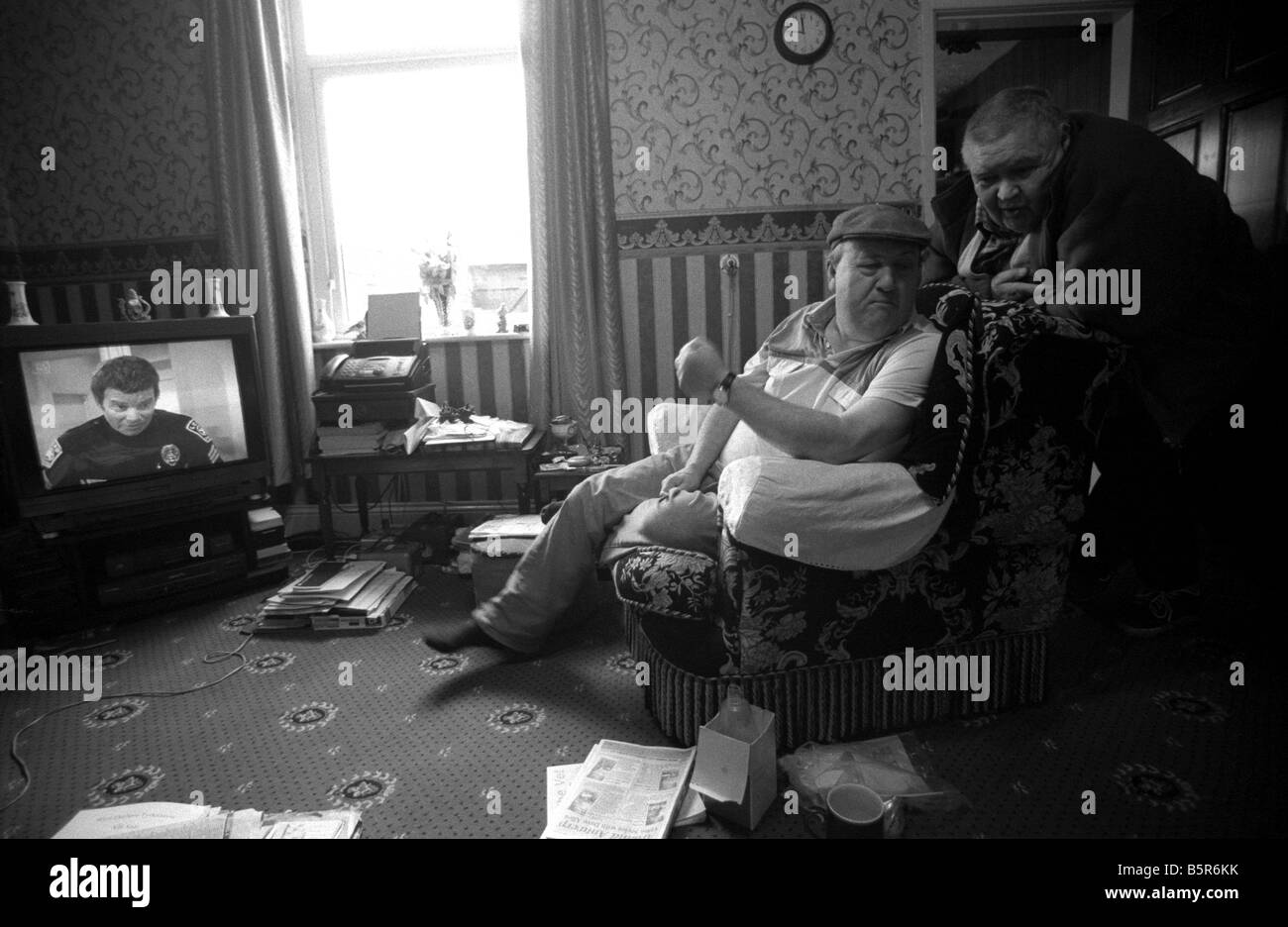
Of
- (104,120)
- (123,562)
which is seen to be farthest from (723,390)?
(104,120)

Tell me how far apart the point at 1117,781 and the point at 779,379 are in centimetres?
108

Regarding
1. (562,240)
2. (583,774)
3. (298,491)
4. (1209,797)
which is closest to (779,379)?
→ (583,774)

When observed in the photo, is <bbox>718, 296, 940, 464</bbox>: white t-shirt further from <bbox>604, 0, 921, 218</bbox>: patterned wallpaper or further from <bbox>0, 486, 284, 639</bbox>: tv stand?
<bbox>0, 486, 284, 639</bbox>: tv stand

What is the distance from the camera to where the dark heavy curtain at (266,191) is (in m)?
3.02

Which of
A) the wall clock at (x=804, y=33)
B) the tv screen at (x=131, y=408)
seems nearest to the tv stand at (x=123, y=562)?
the tv screen at (x=131, y=408)

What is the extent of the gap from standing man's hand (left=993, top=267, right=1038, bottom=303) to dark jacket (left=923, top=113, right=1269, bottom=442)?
7 cm

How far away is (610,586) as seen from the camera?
263 centimetres

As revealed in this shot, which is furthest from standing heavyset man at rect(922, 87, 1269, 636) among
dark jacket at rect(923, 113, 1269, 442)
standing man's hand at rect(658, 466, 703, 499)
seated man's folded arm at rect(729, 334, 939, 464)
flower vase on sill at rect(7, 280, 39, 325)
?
flower vase on sill at rect(7, 280, 39, 325)

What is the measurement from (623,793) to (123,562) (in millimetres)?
1910

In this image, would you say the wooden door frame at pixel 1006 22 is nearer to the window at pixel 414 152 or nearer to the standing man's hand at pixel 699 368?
the window at pixel 414 152

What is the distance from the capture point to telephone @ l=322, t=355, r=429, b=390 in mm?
2740

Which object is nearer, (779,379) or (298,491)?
(779,379)

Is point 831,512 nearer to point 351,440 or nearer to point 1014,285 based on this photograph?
point 1014,285
